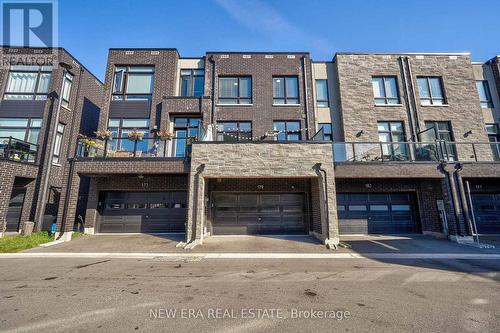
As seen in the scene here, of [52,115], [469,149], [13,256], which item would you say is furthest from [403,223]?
[52,115]

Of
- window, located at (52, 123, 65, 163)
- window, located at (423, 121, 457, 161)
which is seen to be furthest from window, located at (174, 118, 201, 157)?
window, located at (423, 121, 457, 161)

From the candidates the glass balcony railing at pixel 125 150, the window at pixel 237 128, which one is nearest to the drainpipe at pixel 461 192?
the window at pixel 237 128

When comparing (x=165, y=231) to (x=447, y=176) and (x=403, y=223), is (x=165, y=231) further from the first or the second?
(x=447, y=176)

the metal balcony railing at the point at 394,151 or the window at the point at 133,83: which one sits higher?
the window at the point at 133,83

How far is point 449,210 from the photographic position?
37.2 feet

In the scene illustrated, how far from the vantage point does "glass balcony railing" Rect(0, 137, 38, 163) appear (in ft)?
41.2

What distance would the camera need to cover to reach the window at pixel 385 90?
49.8ft

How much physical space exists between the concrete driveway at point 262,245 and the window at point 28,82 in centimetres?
1101

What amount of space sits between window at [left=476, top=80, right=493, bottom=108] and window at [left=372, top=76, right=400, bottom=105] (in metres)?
6.18

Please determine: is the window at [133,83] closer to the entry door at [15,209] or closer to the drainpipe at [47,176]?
the drainpipe at [47,176]

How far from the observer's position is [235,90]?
15281mm

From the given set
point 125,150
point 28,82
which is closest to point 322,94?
point 125,150

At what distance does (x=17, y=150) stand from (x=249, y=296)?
1665 cm

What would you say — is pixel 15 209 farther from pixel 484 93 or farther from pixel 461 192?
pixel 484 93
